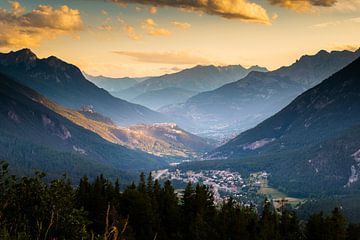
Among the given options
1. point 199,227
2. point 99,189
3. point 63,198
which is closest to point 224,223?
point 199,227

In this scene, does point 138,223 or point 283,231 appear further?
point 283,231

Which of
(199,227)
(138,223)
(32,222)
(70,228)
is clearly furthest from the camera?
(138,223)

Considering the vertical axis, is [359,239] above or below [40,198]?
below

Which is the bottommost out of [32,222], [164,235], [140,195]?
[164,235]

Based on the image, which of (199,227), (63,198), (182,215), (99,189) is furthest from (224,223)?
(63,198)

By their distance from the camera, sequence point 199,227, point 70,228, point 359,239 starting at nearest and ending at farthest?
point 70,228 → point 199,227 → point 359,239

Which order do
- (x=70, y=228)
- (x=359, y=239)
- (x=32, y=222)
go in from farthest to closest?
(x=359, y=239), (x=32, y=222), (x=70, y=228)

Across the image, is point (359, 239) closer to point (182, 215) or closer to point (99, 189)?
point (182, 215)

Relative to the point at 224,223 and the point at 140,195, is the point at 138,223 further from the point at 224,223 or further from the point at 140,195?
the point at 224,223

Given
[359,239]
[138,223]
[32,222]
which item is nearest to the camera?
[32,222]
